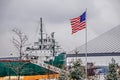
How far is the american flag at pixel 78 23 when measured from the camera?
1180 inches

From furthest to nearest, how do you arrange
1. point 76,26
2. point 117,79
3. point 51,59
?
point 51,59 → point 76,26 → point 117,79

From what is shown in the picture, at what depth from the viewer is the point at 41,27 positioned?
329ft

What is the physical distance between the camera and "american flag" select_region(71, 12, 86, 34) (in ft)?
98.4

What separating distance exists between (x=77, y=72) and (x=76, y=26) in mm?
5616

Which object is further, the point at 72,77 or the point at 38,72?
the point at 38,72

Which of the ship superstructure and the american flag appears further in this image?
the ship superstructure

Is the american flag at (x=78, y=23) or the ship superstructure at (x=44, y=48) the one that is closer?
the american flag at (x=78, y=23)

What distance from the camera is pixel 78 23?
30.3 m

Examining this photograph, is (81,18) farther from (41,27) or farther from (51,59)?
(41,27)

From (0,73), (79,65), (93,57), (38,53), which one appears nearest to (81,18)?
(79,65)

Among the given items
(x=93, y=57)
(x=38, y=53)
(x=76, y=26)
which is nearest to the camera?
(x=76, y=26)

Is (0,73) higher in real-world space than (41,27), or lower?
lower

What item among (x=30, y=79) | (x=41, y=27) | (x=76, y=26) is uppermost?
(x=41, y=27)

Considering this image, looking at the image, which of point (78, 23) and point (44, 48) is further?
point (44, 48)
